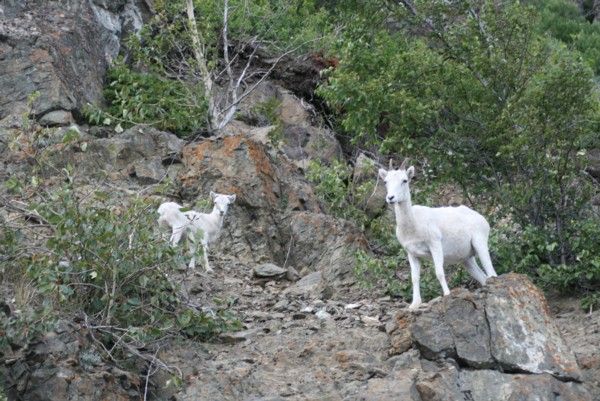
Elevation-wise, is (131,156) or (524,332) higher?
(524,332)

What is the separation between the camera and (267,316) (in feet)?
40.7

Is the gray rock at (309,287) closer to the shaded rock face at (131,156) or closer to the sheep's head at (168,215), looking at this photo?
the sheep's head at (168,215)

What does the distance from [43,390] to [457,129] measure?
7.85m

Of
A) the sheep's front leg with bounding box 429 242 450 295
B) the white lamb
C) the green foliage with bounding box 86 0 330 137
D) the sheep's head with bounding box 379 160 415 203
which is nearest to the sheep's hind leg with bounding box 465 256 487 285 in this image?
the sheep's front leg with bounding box 429 242 450 295

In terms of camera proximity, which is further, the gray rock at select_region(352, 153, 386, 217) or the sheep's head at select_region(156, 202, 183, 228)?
the gray rock at select_region(352, 153, 386, 217)

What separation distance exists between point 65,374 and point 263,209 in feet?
26.3

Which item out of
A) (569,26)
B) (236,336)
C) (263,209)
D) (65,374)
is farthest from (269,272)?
(569,26)

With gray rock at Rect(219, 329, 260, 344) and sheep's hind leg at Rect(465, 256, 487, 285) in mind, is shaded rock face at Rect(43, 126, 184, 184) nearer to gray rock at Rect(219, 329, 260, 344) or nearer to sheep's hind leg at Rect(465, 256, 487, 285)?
gray rock at Rect(219, 329, 260, 344)

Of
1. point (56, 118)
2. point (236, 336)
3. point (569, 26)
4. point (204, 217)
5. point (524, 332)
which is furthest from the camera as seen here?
point (569, 26)

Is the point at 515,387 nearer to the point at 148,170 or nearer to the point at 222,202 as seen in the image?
the point at 222,202

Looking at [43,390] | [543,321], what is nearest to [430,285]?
[543,321]

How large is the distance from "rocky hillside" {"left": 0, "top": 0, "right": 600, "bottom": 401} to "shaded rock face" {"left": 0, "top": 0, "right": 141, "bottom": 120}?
0.05 meters

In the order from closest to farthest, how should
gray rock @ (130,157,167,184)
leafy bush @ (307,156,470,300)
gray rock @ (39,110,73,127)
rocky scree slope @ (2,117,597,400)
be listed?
rocky scree slope @ (2,117,597,400), leafy bush @ (307,156,470,300), gray rock @ (130,157,167,184), gray rock @ (39,110,73,127)

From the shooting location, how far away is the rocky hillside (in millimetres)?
9984
